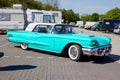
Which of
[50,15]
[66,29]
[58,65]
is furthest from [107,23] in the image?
[58,65]

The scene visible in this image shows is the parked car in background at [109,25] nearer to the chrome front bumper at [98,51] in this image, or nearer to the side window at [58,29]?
the side window at [58,29]

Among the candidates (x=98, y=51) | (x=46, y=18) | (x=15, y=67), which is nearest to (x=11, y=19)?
(x=46, y=18)

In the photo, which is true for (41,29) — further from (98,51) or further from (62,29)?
(98,51)

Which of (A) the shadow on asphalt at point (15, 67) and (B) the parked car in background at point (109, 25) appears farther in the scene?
(B) the parked car in background at point (109, 25)

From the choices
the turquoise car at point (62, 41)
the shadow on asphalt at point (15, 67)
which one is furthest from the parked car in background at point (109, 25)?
the shadow on asphalt at point (15, 67)

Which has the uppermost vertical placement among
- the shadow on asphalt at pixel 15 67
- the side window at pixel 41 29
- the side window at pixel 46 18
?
the side window at pixel 46 18

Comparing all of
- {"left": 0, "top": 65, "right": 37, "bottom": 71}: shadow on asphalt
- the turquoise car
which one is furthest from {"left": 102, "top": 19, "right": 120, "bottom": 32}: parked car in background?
{"left": 0, "top": 65, "right": 37, "bottom": 71}: shadow on asphalt

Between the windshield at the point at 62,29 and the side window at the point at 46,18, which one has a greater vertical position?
the side window at the point at 46,18

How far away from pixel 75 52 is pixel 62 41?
79cm

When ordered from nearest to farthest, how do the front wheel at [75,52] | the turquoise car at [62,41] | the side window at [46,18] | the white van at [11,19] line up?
the turquoise car at [62,41]
the front wheel at [75,52]
the white van at [11,19]
the side window at [46,18]

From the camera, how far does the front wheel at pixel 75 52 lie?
9.88m

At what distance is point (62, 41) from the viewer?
1052cm

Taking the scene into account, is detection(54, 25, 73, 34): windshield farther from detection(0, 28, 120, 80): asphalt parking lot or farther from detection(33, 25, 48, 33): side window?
detection(0, 28, 120, 80): asphalt parking lot

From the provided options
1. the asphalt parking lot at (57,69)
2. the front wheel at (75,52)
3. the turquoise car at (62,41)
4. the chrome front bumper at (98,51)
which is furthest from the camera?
the front wheel at (75,52)
